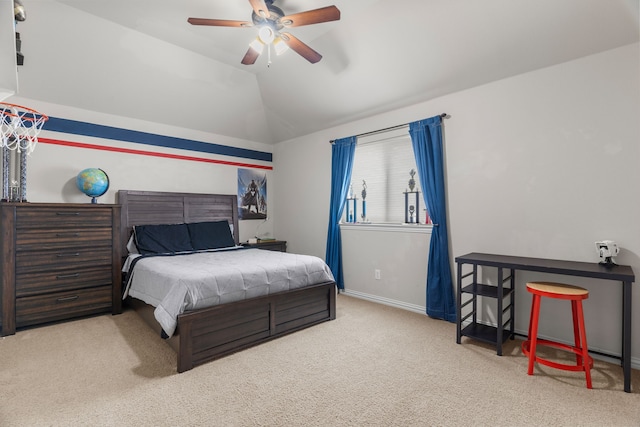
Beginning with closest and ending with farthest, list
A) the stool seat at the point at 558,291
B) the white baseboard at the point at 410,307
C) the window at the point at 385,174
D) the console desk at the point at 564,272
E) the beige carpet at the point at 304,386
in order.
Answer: the beige carpet at the point at 304,386 → the console desk at the point at 564,272 → the stool seat at the point at 558,291 → the white baseboard at the point at 410,307 → the window at the point at 385,174

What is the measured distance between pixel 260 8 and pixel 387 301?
344 cm

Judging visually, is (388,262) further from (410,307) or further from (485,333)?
(485,333)

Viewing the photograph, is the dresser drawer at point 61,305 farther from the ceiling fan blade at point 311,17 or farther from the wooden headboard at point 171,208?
the ceiling fan blade at point 311,17

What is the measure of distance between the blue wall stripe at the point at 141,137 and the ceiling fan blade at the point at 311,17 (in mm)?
2985

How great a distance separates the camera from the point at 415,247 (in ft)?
12.5

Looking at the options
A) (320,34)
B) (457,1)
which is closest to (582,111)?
(457,1)

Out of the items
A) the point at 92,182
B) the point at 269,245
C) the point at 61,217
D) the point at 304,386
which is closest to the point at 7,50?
the point at 304,386

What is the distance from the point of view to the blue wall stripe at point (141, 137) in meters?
3.84

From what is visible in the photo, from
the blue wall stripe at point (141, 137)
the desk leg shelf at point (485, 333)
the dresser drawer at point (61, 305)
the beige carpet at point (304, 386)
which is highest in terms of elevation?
the blue wall stripe at point (141, 137)

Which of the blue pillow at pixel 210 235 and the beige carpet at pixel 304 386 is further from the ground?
the blue pillow at pixel 210 235

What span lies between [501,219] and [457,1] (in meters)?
2.01

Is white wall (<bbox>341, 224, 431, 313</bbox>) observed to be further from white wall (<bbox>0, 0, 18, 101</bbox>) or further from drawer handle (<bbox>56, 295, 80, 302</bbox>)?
white wall (<bbox>0, 0, 18, 101</bbox>)

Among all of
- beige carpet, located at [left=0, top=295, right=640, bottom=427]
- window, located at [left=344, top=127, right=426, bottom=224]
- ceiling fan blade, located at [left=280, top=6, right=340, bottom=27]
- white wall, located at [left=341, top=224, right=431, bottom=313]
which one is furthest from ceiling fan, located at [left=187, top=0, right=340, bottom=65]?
beige carpet, located at [left=0, top=295, right=640, bottom=427]

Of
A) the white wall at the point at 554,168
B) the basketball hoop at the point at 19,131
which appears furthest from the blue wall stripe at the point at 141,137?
the white wall at the point at 554,168
